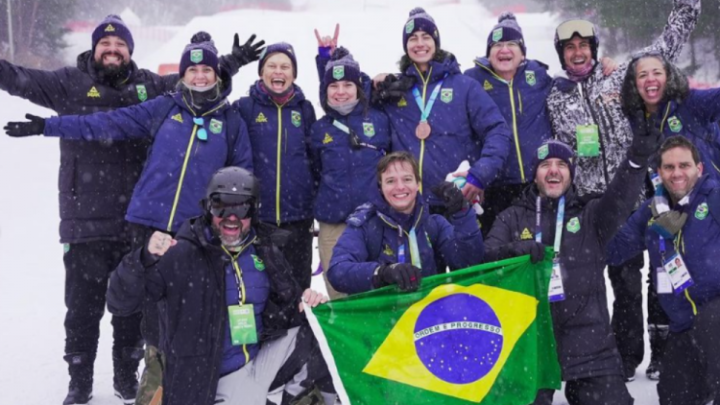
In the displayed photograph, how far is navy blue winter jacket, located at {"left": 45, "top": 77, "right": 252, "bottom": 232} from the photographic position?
5578 mm

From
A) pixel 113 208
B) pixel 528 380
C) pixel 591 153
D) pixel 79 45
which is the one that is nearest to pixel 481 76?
pixel 591 153

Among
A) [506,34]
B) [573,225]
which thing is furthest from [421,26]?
[573,225]

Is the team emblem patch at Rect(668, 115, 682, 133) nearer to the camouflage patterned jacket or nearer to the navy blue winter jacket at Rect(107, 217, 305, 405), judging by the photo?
the camouflage patterned jacket

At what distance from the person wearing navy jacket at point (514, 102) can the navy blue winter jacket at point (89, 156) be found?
1934mm

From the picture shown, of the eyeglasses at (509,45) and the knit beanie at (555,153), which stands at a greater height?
the eyeglasses at (509,45)

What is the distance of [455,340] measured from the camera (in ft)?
15.6

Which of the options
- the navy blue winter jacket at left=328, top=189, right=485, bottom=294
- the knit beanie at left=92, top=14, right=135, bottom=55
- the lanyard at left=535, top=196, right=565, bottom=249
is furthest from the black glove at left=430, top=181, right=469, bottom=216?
the knit beanie at left=92, top=14, right=135, bottom=55

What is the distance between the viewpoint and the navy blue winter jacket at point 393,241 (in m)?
4.81

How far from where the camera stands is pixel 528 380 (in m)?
4.86

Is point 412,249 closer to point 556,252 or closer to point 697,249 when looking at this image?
point 556,252

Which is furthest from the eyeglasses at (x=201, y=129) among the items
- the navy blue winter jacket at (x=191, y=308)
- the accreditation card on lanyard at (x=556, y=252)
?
the accreditation card on lanyard at (x=556, y=252)

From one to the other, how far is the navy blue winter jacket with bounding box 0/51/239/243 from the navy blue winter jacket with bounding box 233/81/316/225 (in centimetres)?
41

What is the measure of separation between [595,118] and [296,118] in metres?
2.12

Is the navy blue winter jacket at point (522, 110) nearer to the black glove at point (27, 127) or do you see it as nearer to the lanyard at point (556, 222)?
the lanyard at point (556, 222)
